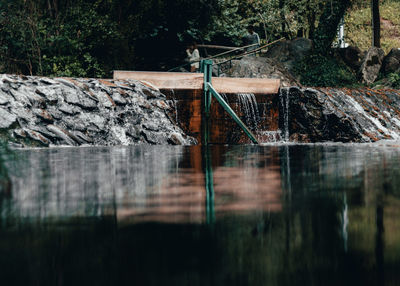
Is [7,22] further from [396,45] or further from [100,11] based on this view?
[396,45]

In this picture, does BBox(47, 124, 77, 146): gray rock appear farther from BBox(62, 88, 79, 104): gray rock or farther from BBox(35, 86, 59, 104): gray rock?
BBox(62, 88, 79, 104): gray rock

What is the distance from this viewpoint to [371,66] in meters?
20.1

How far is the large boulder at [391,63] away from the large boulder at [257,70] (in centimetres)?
639

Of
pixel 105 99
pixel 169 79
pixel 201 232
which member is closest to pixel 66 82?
pixel 105 99

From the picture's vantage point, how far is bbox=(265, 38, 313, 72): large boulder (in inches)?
757

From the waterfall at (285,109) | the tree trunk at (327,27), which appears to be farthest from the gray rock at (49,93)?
the tree trunk at (327,27)

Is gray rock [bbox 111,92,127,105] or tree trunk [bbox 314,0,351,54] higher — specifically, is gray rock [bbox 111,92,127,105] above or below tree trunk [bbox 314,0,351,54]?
below

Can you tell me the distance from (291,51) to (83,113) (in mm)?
13144

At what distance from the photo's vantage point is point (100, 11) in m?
15.7

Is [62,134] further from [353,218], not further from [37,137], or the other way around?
[353,218]

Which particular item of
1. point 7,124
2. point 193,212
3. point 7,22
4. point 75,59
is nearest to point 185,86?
point 7,124

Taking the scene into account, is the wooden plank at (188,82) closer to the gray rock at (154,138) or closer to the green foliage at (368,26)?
the gray rock at (154,138)

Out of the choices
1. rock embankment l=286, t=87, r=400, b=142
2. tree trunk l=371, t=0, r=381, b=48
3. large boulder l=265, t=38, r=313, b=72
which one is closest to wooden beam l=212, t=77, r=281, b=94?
rock embankment l=286, t=87, r=400, b=142

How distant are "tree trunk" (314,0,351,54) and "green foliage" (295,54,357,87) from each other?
0.52 meters
